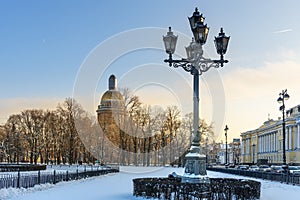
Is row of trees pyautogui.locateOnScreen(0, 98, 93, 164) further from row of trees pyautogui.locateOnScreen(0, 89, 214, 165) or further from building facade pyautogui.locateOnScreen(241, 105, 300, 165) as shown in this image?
building facade pyautogui.locateOnScreen(241, 105, 300, 165)

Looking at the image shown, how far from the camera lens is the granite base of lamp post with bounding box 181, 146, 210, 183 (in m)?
16.1

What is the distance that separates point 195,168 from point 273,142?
11208 centimetres

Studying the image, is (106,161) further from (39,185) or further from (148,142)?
(39,185)

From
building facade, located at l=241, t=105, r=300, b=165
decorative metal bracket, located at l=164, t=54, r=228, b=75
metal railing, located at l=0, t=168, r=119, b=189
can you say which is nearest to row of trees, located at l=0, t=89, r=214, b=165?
building facade, located at l=241, t=105, r=300, b=165

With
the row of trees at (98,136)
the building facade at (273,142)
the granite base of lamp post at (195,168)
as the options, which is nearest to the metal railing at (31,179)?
the granite base of lamp post at (195,168)

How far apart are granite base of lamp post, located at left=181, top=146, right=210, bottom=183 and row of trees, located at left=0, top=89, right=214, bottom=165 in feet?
170

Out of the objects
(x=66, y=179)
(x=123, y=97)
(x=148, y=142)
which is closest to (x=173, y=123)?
(x=148, y=142)

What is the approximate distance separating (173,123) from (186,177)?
195 feet

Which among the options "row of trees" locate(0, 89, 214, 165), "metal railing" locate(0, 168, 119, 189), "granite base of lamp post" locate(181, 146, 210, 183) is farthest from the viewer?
"row of trees" locate(0, 89, 214, 165)

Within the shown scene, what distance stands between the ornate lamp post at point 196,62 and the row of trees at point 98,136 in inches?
2013

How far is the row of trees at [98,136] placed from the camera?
7125 centimetres

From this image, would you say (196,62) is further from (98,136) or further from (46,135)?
(46,135)

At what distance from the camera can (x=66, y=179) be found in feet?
97.1

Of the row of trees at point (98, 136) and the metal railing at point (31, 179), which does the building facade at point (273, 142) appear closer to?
the row of trees at point (98, 136)
